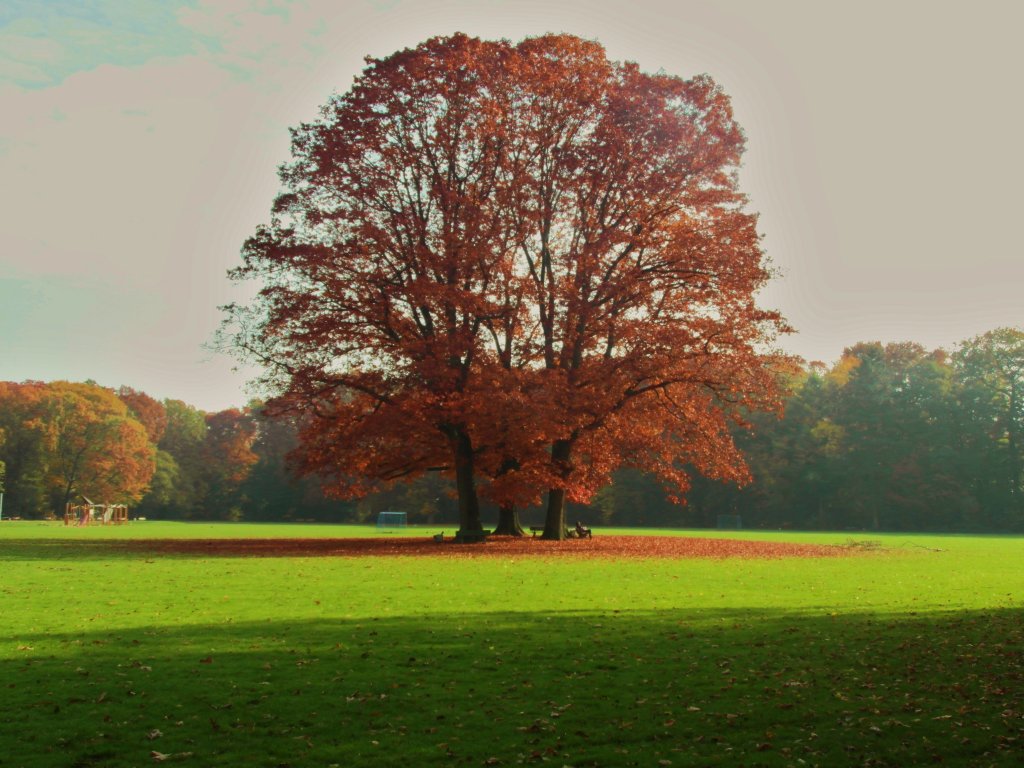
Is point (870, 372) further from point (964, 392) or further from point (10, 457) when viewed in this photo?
point (10, 457)

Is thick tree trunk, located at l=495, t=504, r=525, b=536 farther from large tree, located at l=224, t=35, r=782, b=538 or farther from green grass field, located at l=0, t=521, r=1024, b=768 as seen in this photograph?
green grass field, located at l=0, t=521, r=1024, b=768

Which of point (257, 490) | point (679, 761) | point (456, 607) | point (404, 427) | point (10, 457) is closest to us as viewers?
point (679, 761)

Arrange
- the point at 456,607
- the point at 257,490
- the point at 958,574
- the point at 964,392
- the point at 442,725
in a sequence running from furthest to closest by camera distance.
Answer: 1. the point at 257,490
2. the point at 964,392
3. the point at 958,574
4. the point at 456,607
5. the point at 442,725

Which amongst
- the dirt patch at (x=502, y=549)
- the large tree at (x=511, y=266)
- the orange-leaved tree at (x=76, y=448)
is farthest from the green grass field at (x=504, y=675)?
the orange-leaved tree at (x=76, y=448)

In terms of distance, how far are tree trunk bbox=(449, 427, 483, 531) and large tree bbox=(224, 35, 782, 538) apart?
10 centimetres

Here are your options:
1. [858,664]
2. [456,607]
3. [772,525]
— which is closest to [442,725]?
[858,664]

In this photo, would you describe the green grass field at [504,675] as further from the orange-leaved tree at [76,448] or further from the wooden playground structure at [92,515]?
the orange-leaved tree at [76,448]

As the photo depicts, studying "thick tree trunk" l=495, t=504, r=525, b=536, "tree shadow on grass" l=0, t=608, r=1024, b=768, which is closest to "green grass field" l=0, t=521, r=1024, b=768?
"tree shadow on grass" l=0, t=608, r=1024, b=768

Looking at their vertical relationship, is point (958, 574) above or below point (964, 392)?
below

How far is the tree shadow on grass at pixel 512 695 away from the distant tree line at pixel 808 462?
6388 cm

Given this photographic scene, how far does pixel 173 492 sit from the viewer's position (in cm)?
10581

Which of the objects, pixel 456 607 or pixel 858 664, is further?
pixel 456 607

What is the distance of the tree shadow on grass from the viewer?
742 cm

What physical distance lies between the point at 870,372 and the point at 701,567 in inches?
2584
